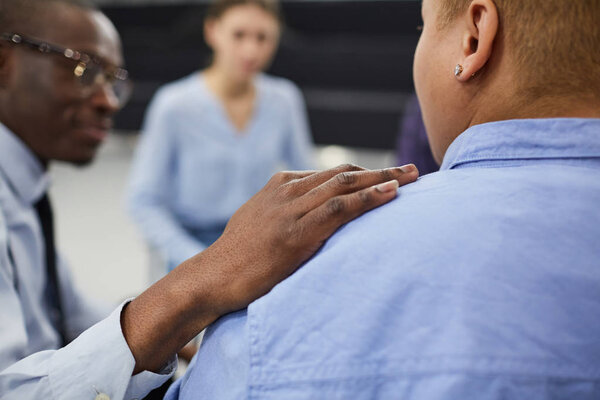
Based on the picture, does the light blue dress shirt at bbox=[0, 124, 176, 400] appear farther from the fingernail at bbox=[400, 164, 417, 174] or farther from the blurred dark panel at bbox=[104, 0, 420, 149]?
the blurred dark panel at bbox=[104, 0, 420, 149]

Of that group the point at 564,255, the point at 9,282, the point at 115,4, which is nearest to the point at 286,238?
the point at 564,255

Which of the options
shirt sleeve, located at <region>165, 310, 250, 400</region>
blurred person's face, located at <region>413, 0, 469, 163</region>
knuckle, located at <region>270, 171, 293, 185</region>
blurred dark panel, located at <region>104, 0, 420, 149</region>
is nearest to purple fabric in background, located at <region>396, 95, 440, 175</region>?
blurred person's face, located at <region>413, 0, 469, 163</region>

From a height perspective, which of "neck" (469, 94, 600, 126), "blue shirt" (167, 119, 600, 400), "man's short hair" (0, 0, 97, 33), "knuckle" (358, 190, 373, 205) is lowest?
"blue shirt" (167, 119, 600, 400)

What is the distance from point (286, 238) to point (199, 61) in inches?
192

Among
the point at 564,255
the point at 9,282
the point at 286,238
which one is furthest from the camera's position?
the point at 9,282

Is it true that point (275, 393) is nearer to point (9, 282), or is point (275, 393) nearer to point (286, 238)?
point (286, 238)

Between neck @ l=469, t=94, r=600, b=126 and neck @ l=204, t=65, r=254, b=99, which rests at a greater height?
neck @ l=469, t=94, r=600, b=126

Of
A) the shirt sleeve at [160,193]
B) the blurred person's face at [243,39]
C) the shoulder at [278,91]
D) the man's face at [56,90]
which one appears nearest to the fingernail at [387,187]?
the man's face at [56,90]

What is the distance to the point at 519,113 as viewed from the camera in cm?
61

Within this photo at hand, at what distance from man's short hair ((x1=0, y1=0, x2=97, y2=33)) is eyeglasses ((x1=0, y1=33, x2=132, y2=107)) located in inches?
0.8

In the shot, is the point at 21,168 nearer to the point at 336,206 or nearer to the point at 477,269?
the point at 336,206

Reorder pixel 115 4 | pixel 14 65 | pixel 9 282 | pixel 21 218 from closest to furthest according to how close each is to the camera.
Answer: pixel 9 282, pixel 21 218, pixel 14 65, pixel 115 4

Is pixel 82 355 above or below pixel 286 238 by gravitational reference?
below

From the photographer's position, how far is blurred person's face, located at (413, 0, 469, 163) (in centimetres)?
66
